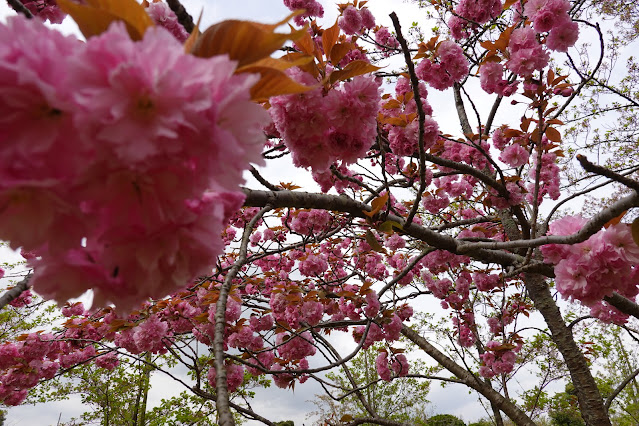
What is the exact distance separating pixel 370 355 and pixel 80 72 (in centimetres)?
1324

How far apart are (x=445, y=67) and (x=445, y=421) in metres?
11.7

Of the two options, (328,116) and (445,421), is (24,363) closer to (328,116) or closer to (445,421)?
(328,116)

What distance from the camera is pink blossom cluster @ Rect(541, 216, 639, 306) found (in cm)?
133

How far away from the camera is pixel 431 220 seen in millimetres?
6250

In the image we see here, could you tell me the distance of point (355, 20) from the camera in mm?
3885

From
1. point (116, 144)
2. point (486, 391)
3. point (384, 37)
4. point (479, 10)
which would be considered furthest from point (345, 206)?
point (384, 37)

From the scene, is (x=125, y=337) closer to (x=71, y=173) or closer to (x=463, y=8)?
(x=71, y=173)

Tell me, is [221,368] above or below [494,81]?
below

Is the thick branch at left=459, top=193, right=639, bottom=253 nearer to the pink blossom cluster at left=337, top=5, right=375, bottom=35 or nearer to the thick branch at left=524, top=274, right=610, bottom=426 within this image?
the thick branch at left=524, top=274, right=610, bottom=426

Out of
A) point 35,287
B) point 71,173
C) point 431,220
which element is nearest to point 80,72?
point 71,173

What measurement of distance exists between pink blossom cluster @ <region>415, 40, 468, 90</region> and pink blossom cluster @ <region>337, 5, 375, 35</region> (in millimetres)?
1418

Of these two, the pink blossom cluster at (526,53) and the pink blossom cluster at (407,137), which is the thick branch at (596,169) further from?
the pink blossom cluster at (526,53)

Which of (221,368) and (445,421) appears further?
(445,421)

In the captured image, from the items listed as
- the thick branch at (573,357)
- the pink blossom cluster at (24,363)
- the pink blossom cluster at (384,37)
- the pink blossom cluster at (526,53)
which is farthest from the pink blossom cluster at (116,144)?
the pink blossom cluster at (384,37)
